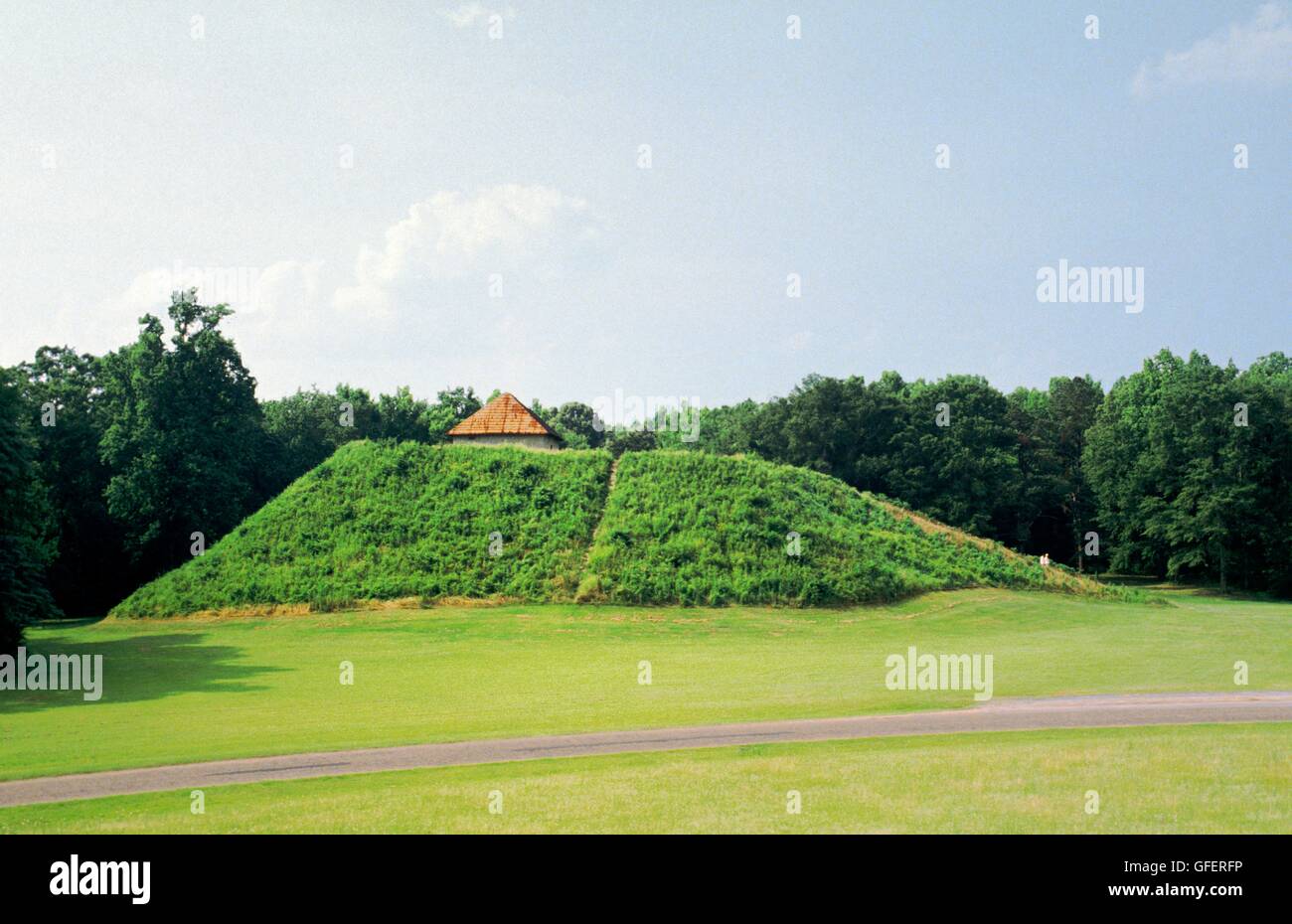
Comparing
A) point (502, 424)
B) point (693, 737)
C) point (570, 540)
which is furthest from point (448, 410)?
point (693, 737)

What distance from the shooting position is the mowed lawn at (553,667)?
1920 centimetres

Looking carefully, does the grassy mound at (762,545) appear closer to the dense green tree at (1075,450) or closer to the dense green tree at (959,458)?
the dense green tree at (959,458)

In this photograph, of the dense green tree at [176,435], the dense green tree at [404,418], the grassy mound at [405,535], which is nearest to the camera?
the grassy mound at [405,535]

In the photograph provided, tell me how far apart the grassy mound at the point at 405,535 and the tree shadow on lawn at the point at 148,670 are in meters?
6.07

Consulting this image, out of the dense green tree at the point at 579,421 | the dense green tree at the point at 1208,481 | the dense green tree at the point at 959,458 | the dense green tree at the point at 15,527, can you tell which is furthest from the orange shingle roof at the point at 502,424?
the dense green tree at the point at 579,421

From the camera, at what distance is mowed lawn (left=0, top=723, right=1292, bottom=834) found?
1162cm

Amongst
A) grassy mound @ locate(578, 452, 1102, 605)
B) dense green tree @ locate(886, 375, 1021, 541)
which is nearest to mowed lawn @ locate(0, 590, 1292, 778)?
grassy mound @ locate(578, 452, 1102, 605)

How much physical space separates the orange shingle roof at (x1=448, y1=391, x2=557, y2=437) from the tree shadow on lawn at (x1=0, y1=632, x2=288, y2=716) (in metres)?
23.6

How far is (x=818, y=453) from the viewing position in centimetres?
7969

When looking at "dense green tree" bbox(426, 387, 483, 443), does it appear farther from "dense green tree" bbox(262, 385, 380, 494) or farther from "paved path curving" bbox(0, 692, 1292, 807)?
"paved path curving" bbox(0, 692, 1292, 807)

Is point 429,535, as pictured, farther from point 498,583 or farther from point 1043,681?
point 1043,681

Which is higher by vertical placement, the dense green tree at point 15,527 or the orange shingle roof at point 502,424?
the orange shingle roof at point 502,424

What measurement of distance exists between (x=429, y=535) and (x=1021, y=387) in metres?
97.2
